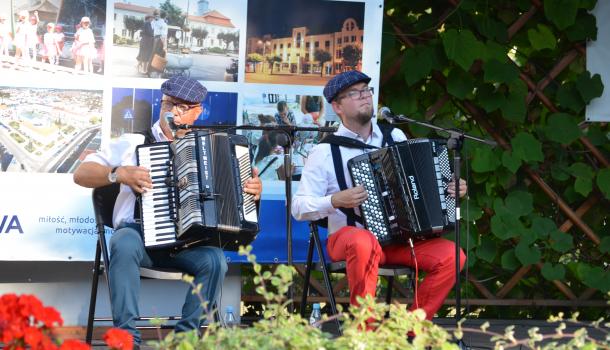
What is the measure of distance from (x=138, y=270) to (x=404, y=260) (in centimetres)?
101

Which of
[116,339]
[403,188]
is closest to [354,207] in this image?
[403,188]

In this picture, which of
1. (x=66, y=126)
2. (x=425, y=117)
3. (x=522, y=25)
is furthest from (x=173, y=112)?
(x=522, y=25)

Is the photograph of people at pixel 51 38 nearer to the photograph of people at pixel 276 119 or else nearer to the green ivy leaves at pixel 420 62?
the photograph of people at pixel 276 119

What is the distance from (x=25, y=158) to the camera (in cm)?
415

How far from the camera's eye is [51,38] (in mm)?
4164

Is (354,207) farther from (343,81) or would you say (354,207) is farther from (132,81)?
(132,81)

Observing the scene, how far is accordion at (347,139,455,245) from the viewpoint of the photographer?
3.69 meters

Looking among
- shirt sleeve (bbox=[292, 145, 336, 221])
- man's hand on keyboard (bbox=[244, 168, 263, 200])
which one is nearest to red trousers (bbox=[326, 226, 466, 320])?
shirt sleeve (bbox=[292, 145, 336, 221])

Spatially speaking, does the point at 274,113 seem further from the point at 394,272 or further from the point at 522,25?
the point at 522,25

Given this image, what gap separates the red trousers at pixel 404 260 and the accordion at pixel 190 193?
16.1 inches

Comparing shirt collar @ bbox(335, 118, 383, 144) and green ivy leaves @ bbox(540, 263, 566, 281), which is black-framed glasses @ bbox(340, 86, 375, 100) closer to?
shirt collar @ bbox(335, 118, 383, 144)

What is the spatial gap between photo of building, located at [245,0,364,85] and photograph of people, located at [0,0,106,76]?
0.65 metres

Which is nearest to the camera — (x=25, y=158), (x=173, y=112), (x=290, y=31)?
(x=173, y=112)

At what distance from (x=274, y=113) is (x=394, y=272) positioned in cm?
94
